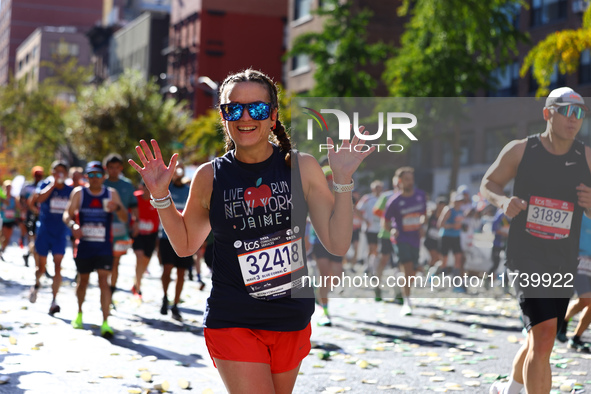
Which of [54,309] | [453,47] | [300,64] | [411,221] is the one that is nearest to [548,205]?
[54,309]

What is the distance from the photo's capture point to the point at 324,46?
92.1 ft

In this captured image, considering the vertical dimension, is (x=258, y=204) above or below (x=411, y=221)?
above

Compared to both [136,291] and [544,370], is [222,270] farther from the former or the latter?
[136,291]

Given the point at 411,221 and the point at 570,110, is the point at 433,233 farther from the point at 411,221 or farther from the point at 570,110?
the point at 570,110

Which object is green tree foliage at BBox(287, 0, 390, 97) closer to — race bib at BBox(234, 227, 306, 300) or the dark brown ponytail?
the dark brown ponytail

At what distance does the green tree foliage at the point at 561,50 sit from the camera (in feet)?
41.9

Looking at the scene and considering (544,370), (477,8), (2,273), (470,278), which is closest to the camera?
(544,370)

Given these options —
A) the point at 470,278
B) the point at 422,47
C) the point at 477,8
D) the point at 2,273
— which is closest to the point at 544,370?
the point at 470,278

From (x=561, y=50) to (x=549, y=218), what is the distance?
8.37m

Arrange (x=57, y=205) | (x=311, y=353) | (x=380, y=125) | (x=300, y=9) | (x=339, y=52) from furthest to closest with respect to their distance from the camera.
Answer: (x=300, y=9) → (x=339, y=52) → (x=57, y=205) → (x=311, y=353) → (x=380, y=125)

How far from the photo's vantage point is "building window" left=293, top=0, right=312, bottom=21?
44312 mm

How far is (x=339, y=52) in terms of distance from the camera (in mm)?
27859

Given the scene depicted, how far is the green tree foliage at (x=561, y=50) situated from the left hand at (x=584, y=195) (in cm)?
780

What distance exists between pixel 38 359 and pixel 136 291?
5353mm
